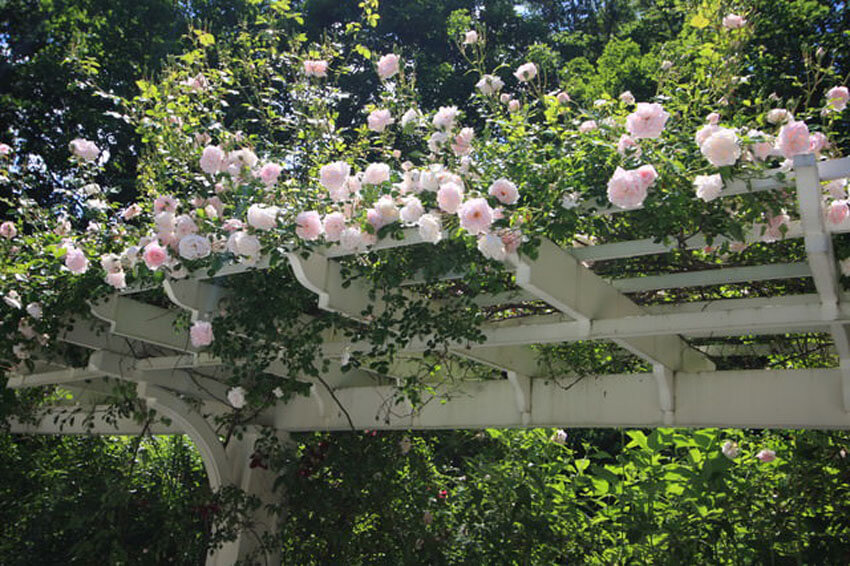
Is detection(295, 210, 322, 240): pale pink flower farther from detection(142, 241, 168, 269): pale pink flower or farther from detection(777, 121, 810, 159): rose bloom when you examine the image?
detection(777, 121, 810, 159): rose bloom

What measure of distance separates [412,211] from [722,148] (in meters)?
0.85

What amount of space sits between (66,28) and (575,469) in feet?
29.9

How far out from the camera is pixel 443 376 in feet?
13.6

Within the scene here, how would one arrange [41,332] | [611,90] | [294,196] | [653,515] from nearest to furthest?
[294,196], [41,332], [653,515], [611,90]

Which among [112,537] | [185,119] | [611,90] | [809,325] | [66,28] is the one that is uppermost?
[66,28]

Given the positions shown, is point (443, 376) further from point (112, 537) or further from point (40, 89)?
point (40, 89)

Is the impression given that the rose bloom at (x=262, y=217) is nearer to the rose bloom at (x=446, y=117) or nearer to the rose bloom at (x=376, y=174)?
the rose bloom at (x=376, y=174)

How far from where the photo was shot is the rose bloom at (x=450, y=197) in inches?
93.8

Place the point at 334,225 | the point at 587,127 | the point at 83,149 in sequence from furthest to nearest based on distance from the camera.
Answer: the point at 83,149, the point at 334,225, the point at 587,127

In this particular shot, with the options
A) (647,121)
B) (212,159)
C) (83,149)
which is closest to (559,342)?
(647,121)

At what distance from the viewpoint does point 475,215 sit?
231cm

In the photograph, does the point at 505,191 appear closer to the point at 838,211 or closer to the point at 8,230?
Answer: the point at 838,211

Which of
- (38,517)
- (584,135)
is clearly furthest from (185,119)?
(38,517)

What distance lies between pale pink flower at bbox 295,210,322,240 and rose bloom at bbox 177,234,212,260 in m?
0.41
